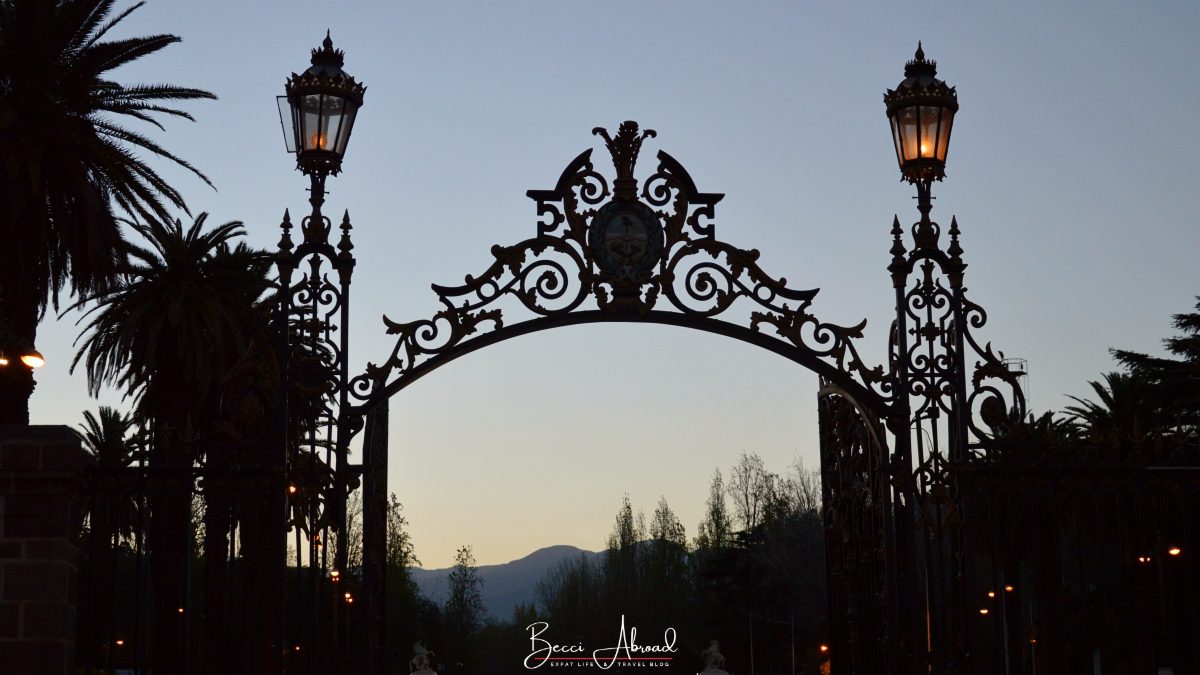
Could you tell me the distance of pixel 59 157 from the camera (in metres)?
21.9

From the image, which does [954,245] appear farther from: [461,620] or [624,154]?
[461,620]

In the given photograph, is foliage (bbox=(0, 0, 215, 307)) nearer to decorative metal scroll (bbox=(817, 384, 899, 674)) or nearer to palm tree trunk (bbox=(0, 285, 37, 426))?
palm tree trunk (bbox=(0, 285, 37, 426))

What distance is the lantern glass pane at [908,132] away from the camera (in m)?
11.8

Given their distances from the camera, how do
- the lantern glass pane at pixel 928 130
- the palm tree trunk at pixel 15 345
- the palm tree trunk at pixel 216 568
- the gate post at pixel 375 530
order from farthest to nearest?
the palm tree trunk at pixel 15 345 < the lantern glass pane at pixel 928 130 < the gate post at pixel 375 530 < the palm tree trunk at pixel 216 568

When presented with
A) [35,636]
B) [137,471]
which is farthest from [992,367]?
[35,636]

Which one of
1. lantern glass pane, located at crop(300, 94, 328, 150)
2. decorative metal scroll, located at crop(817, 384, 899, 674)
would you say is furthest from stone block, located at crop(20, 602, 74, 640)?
decorative metal scroll, located at crop(817, 384, 899, 674)

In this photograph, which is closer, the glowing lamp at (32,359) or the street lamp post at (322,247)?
the street lamp post at (322,247)

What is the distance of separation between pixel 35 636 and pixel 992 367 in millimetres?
7115

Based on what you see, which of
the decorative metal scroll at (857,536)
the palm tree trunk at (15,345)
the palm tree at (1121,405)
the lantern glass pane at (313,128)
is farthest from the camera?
the palm tree at (1121,405)

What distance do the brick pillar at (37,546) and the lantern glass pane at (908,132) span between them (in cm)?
657

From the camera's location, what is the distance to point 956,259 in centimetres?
1162

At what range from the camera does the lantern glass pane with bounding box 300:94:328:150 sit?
11570 millimetres

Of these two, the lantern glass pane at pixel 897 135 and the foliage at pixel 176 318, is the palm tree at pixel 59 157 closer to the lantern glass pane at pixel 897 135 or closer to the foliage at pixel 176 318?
the foliage at pixel 176 318

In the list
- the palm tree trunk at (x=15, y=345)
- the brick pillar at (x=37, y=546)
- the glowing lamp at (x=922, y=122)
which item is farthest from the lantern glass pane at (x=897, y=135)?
the palm tree trunk at (x=15, y=345)
